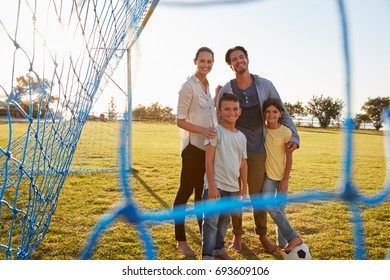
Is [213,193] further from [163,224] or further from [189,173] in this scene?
[163,224]

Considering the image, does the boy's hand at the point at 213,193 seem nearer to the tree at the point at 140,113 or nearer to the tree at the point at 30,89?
the tree at the point at 30,89

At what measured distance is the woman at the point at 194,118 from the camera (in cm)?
140

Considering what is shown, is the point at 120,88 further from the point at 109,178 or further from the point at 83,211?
the point at 83,211

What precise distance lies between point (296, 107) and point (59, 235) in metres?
12.4

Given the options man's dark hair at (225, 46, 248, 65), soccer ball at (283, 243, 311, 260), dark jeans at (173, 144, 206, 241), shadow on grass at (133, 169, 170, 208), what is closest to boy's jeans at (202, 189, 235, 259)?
dark jeans at (173, 144, 206, 241)

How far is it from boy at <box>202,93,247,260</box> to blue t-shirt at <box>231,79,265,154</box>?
0.28 feet

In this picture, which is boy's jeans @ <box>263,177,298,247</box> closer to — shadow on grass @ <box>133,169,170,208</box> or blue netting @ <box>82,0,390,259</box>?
blue netting @ <box>82,0,390,259</box>

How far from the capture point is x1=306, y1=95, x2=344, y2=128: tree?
41.1 feet

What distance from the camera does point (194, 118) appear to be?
4.65ft

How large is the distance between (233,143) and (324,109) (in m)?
12.9

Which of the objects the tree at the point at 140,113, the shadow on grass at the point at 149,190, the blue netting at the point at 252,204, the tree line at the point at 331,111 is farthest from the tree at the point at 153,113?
the blue netting at the point at 252,204

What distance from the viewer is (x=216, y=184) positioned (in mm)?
1336
